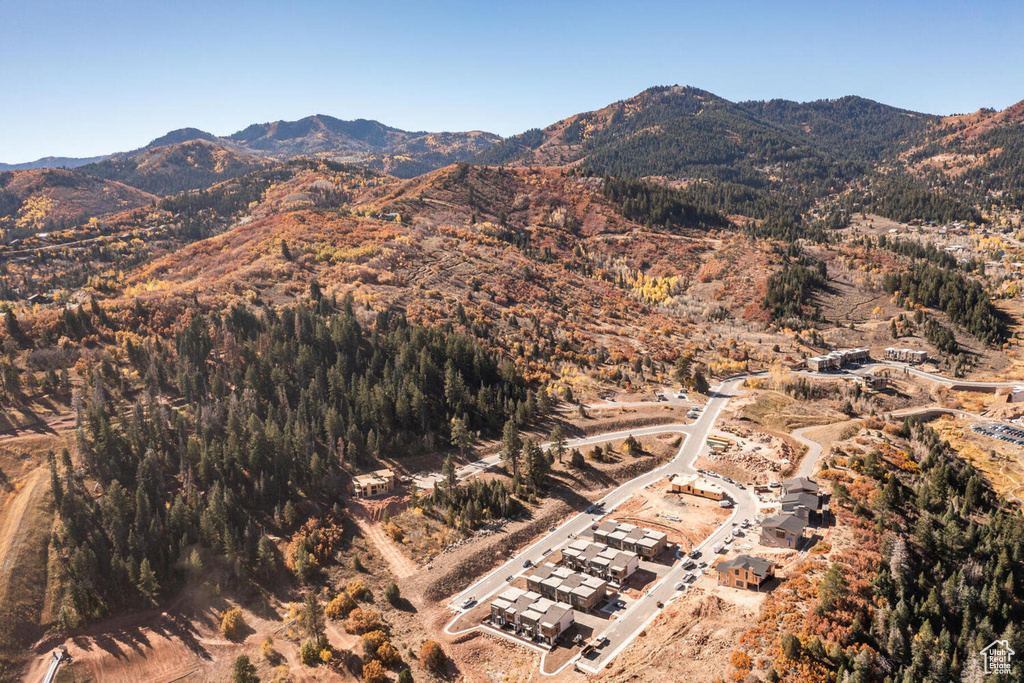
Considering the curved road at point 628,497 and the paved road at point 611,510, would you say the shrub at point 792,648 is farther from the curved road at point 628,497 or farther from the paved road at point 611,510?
the paved road at point 611,510

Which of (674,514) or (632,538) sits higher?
(632,538)

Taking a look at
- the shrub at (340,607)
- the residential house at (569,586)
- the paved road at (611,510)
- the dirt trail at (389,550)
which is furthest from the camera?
the dirt trail at (389,550)

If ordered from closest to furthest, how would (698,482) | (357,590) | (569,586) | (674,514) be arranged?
(569,586) → (357,590) → (674,514) → (698,482)

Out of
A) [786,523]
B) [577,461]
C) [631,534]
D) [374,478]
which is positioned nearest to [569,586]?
[631,534]

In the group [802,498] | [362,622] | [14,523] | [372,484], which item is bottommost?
[362,622]

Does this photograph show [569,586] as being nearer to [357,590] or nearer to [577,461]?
[357,590]

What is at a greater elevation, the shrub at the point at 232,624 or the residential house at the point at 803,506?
the residential house at the point at 803,506

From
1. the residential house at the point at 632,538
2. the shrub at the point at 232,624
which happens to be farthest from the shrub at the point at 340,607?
the residential house at the point at 632,538
